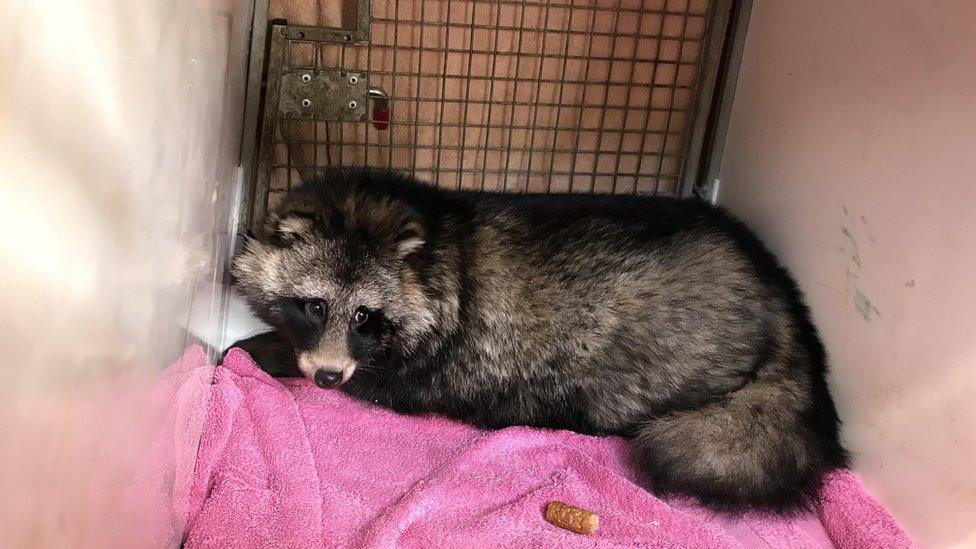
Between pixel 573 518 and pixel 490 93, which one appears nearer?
pixel 573 518

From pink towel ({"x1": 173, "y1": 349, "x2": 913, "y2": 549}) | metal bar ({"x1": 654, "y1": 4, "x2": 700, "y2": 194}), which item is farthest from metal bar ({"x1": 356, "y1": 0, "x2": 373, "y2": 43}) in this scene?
pink towel ({"x1": 173, "y1": 349, "x2": 913, "y2": 549})

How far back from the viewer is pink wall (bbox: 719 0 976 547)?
6.00 feet

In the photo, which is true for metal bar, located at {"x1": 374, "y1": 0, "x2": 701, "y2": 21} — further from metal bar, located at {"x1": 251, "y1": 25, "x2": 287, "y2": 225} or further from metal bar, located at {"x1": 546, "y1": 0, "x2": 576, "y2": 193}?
metal bar, located at {"x1": 251, "y1": 25, "x2": 287, "y2": 225}

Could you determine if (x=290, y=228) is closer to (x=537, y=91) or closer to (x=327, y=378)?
(x=327, y=378)

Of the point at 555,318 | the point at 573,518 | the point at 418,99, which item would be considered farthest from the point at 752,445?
the point at 418,99

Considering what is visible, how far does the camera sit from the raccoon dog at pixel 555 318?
217 cm

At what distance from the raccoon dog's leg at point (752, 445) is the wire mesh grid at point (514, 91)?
1.13 meters

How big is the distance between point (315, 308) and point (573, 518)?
0.97 m

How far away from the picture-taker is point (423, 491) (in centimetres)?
204

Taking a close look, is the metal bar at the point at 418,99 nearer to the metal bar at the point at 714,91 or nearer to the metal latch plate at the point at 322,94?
the metal latch plate at the point at 322,94

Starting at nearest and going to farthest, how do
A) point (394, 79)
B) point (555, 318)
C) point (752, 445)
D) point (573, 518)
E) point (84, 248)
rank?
1. point (84, 248)
2. point (573, 518)
3. point (752, 445)
4. point (555, 318)
5. point (394, 79)

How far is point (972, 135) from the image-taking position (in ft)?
5.90

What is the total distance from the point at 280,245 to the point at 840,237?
Result: 1.72 m

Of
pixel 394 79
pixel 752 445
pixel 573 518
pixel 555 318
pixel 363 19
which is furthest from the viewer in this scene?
pixel 394 79
